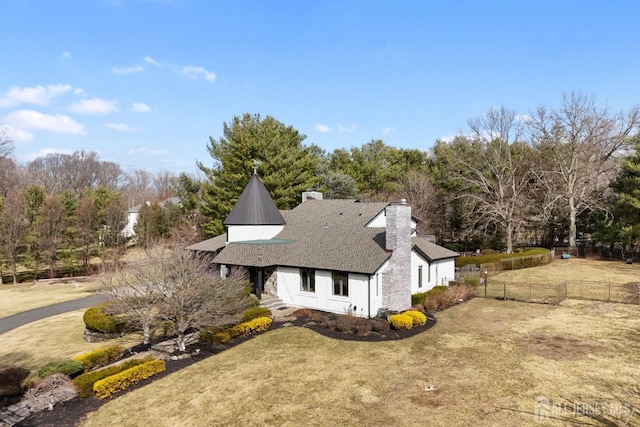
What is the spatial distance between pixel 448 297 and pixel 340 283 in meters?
7.37

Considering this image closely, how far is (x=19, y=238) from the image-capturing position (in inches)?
1510

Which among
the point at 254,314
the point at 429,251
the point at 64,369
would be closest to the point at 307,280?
the point at 254,314

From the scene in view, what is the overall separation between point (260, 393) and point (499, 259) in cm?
3108

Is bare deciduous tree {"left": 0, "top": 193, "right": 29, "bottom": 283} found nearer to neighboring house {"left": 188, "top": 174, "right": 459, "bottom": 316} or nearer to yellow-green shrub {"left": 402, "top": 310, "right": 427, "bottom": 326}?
neighboring house {"left": 188, "top": 174, "right": 459, "bottom": 316}

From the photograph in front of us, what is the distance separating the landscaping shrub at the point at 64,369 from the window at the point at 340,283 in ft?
42.8

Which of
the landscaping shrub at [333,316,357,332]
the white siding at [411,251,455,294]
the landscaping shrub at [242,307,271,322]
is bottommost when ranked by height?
the landscaping shrub at [333,316,357,332]

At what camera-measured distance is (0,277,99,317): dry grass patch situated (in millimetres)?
27995

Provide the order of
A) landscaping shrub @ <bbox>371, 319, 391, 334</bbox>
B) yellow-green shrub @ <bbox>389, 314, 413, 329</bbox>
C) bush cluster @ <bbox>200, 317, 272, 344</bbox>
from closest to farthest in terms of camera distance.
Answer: bush cluster @ <bbox>200, 317, 272, 344</bbox> < landscaping shrub @ <bbox>371, 319, 391, 334</bbox> < yellow-green shrub @ <bbox>389, 314, 413, 329</bbox>

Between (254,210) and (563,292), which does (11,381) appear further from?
(563,292)

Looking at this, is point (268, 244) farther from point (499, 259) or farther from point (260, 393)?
point (499, 259)

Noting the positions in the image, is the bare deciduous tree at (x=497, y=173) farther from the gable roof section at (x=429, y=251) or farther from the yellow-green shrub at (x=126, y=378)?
the yellow-green shrub at (x=126, y=378)

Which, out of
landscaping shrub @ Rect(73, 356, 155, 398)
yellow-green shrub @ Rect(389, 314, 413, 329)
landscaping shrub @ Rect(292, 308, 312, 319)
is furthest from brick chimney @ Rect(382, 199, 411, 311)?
landscaping shrub @ Rect(73, 356, 155, 398)

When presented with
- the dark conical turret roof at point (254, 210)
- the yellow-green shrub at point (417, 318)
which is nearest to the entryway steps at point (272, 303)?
the dark conical turret roof at point (254, 210)

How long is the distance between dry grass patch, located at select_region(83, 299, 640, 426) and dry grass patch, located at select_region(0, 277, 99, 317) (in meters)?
15.5
